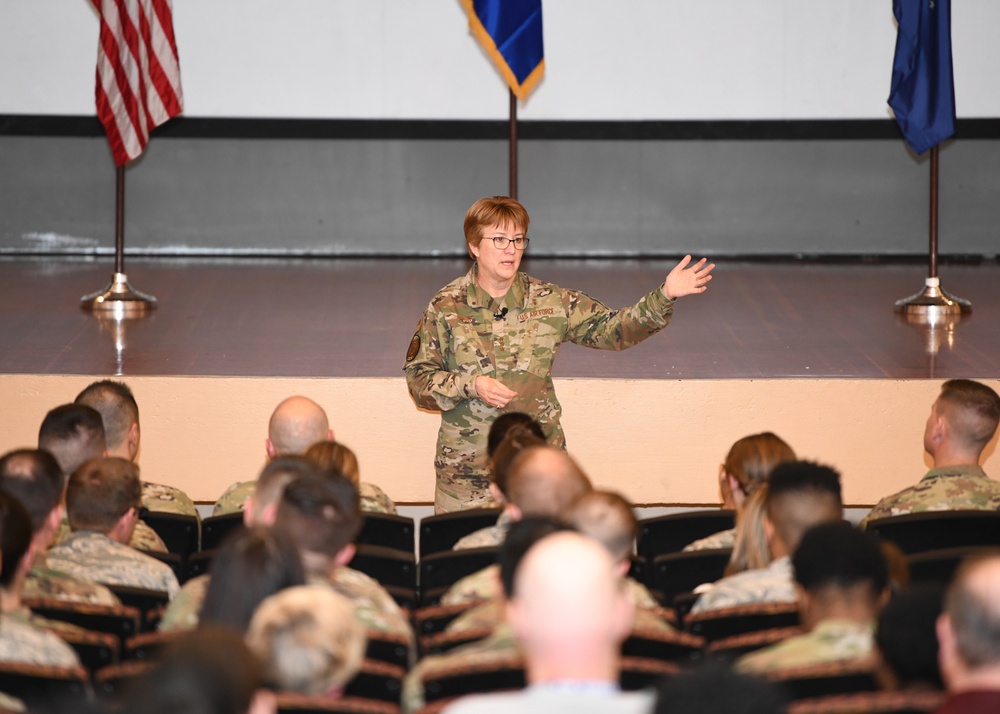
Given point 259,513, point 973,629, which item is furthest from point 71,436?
point 973,629

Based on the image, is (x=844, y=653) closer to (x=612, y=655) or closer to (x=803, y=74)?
(x=612, y=655)

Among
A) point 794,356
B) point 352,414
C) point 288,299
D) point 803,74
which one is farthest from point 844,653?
point 803,74

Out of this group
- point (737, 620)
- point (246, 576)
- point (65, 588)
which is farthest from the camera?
point (65, 588)

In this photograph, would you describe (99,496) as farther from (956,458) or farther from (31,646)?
(956,458)

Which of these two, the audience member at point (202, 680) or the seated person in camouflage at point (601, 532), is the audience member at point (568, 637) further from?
the seated person in camouflage at point (601, 532)

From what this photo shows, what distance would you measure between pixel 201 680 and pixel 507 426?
2.44 meters

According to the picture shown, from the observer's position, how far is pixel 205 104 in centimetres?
1043

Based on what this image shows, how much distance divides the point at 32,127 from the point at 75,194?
1.94 feet

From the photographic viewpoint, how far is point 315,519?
2703 mm

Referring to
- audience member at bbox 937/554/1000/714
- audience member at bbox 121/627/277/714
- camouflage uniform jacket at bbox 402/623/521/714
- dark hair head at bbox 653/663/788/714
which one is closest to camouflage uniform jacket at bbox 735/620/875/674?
audience member at bbox 937/554/1000/714

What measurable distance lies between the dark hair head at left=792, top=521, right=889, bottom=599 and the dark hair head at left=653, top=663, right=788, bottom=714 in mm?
830

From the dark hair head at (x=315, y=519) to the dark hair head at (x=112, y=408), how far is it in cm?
188

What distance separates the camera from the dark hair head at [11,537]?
266cm

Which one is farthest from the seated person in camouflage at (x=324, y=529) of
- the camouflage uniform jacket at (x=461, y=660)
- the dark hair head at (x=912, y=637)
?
the dark hair head at (x=912, y=637)
